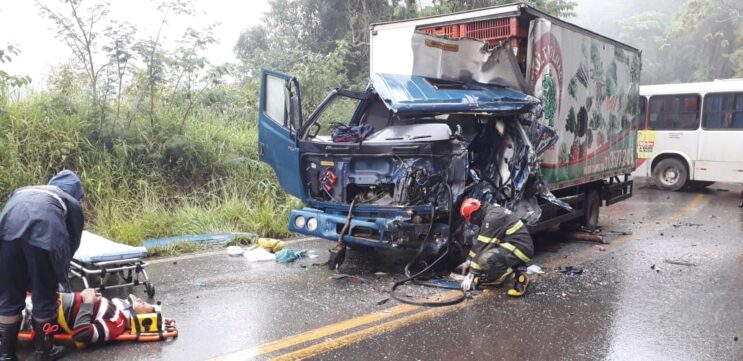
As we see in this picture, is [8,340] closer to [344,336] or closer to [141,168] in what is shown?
[344,336]

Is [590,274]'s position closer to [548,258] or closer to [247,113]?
[548,258]

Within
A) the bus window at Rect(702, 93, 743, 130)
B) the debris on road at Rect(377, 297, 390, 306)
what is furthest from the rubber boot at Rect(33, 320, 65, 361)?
the bus window at Rect(702, 93, 743, 130)

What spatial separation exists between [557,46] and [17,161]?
22.9 feet

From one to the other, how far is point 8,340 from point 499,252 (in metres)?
3.79

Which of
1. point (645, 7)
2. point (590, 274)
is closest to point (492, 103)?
point (590, 274)

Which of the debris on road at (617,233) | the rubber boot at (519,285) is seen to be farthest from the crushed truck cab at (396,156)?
the debris on road at (617,233)

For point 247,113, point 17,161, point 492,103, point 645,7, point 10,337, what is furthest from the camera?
point 645,7

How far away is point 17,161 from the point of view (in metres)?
7.65

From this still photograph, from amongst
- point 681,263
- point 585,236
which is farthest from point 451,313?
point 585,236

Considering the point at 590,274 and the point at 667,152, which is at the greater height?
the point at 667,152

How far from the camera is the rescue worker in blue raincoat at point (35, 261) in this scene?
349 cm

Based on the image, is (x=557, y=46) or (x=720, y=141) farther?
(x=720, y=141)

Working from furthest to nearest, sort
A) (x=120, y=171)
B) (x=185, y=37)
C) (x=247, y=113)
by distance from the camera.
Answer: (x=247, y=113) → (x=185, y=37) → (x=120, y=171)

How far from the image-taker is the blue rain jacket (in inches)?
137
